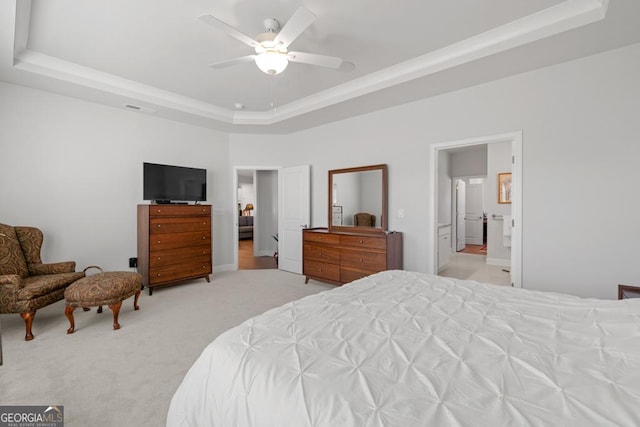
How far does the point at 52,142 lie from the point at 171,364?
345 cm

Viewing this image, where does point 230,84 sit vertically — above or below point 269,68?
above

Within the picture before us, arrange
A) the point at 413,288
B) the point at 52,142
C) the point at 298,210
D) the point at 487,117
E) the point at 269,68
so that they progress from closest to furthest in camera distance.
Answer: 1. the point at 413,288
2. the point at 269,68
3. the point at 487,117
4. the point at 52,142
5. the point at 298,210

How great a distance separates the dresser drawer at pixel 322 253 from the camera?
4285 mm

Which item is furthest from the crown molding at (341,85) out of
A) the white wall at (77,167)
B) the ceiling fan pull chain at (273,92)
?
the white wall at (77,167)

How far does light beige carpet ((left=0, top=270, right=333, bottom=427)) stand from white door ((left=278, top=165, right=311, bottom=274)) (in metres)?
1.47

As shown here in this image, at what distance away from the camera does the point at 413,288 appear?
1.90 m

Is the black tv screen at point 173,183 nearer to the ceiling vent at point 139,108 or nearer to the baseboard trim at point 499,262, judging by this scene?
the ceiling vent at point 139,108

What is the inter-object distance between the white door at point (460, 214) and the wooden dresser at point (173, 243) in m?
6.88

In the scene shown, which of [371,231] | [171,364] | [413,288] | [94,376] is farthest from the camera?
[371,231]

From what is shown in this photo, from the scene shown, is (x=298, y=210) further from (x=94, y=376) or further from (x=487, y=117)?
(x=94, y=376)

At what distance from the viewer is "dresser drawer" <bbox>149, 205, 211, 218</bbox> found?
4.00 meters

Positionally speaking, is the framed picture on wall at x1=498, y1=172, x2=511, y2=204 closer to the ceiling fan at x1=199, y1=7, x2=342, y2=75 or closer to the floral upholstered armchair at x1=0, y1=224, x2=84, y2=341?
the ceiling fan at x1=199, y1=7, x2=342, y2=75

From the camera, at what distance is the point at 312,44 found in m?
2.88

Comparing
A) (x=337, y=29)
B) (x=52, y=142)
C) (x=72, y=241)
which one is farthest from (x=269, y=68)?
(x=72, y=241)
